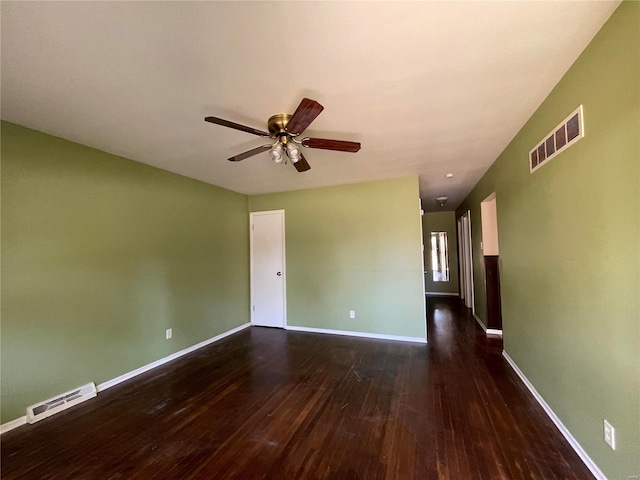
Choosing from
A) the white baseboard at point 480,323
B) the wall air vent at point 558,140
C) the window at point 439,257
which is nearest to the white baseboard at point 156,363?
the white baseboard at point 480,323

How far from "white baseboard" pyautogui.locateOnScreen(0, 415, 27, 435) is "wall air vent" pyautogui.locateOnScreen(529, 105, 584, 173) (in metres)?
4.42

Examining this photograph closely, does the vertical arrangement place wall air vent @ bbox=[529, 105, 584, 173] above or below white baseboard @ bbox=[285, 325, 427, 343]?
above

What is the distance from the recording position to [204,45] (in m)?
1.32

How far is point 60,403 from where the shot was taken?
2.23m

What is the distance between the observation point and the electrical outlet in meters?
1.33

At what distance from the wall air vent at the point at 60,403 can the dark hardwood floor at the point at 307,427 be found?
0.06 m

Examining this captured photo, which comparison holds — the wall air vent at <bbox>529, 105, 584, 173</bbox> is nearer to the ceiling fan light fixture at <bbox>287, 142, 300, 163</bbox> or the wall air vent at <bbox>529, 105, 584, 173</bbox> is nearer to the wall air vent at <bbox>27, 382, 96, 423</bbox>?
the ceiling fan light fixture at <bbox>287, 142, 300, 163</bbox>

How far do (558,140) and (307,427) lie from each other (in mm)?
2717

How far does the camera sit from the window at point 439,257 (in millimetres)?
7371

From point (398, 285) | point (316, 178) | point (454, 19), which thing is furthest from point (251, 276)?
point (454, 19)

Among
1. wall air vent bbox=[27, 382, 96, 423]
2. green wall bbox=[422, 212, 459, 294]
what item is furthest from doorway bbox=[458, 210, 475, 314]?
wall air vent bbox=[27, 382, 96, 423]

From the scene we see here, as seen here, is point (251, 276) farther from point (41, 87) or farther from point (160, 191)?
point (41, 87)

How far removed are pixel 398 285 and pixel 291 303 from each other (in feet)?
6.01

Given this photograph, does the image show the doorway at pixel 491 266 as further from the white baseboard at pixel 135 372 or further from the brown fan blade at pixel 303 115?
the white baseboard at pixel 135 372
